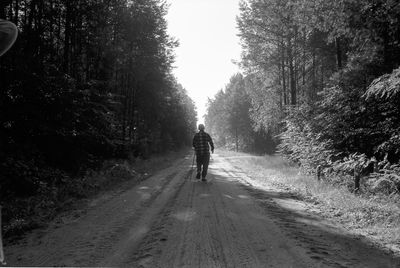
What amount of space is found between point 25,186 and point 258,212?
6.53 metres

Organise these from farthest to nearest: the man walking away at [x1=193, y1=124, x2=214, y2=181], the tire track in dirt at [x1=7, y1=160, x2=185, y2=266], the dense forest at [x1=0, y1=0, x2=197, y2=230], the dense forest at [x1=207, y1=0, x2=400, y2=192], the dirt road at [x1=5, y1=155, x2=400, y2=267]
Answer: the man walking away at [x1=193, y1=124, x2=214, y2=181] → the dense forest at [x1=0, y1=0, x2=197, y2=230] → the dense forest at [x1=207, y1=0, x2=400, y2=192] → the tire track in dirt at [x1=7, y1=160, x2=185, y2=266] → the dirt road at [x1=5, y1=155, x2=400, y2=267]

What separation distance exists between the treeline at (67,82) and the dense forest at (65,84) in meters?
0.03

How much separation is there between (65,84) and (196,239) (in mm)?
8715

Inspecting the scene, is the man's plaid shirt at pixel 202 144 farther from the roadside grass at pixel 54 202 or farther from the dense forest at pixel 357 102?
the dense forest at pixel 357 102

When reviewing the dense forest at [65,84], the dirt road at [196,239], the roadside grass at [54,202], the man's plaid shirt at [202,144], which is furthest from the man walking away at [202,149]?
the dirt road at [196,239]

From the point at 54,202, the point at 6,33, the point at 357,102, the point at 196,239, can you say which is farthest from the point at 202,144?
the point at 6,33

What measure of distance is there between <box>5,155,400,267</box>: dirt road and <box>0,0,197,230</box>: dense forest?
8.20 ft

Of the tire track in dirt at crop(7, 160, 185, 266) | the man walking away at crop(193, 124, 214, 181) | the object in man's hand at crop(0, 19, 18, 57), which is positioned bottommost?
the tire track in dirt at crop(7, 160, 185, 266)

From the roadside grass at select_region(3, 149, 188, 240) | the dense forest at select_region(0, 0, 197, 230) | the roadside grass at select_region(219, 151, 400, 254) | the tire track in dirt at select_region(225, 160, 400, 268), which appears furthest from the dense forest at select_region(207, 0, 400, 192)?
the dense forest at select_region(0, 0, 197, 230)

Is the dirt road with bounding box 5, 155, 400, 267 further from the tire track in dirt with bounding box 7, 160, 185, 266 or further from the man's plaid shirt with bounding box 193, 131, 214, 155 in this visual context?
the man's plaid shirt with bounding box 193, 131, 214, 155

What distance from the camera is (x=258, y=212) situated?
23.9 ft

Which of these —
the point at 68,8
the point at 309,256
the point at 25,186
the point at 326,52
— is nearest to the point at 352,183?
the point at 309,256

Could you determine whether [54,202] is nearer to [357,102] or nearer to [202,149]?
[202,149]

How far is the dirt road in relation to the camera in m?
4.38
